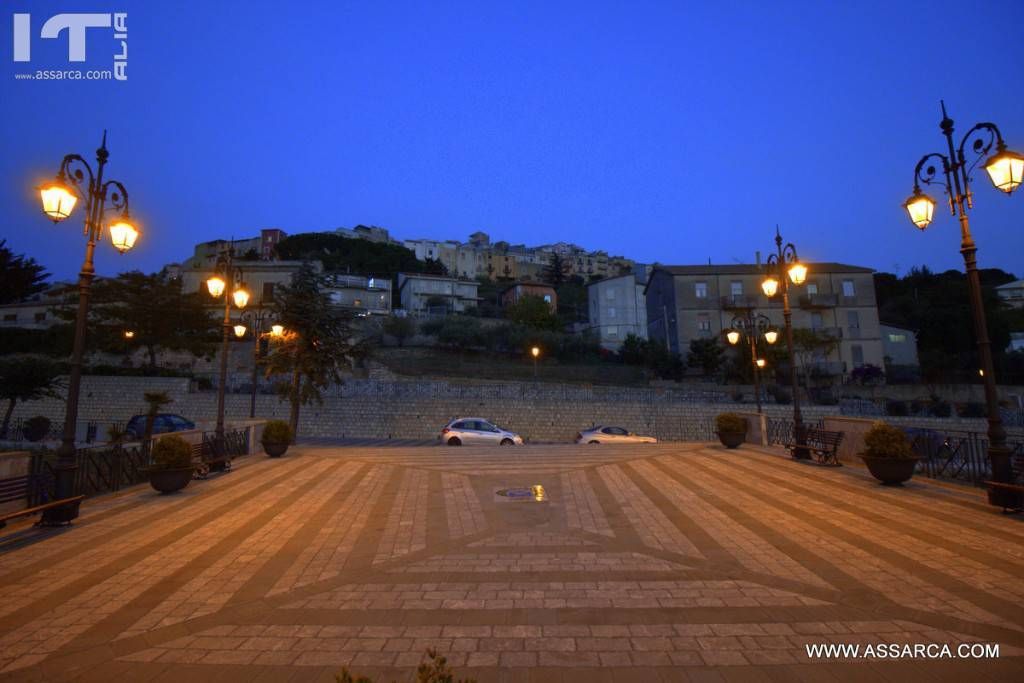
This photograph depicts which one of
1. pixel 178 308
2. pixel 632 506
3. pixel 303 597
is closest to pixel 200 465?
pixel 303 597

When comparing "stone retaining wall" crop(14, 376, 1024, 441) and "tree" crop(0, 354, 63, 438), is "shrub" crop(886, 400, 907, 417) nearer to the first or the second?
"stone retaining wall" crop(14, 376, 1024, 441)

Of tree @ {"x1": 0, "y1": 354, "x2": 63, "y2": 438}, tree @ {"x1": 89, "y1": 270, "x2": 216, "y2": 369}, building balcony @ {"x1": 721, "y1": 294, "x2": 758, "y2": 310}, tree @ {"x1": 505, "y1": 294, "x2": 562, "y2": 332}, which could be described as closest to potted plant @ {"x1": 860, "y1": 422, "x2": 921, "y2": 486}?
tree @ {"x1": 0, "y1": 354, "x2": 63, "y2": 438}

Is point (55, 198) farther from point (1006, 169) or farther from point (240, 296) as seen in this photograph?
point (1006, 169)

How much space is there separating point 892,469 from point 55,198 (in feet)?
50.4

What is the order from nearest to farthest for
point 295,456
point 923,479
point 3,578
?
1. point 3,578
2. point 923,479
3. point 295,456

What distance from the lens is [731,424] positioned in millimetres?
15961

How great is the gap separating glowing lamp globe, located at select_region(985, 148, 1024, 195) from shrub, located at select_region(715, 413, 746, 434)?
9.53m

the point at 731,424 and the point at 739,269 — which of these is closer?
the point at 731,424

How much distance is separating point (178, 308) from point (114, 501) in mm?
33842

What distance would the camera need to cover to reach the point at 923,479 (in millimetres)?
10203

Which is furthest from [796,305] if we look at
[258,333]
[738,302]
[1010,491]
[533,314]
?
[258,333]

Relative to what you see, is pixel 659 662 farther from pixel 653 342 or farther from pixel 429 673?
pixel 653 342

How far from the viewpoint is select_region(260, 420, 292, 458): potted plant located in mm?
15477

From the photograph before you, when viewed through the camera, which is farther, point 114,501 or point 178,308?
point 178,308
